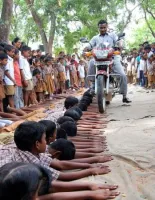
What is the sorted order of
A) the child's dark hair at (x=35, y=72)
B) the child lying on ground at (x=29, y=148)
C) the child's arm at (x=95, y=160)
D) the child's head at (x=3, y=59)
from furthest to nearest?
the child's dark hair at (x=35, y=72), the child's head at (x=3, y=59), the child's arm at (x=95, y=160), the child lying on ground at (x=29, y=148)

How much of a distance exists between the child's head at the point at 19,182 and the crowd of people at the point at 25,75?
441 centimetres

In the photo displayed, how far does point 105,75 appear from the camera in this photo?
6.51m

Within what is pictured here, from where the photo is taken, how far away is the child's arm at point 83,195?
2.44 m

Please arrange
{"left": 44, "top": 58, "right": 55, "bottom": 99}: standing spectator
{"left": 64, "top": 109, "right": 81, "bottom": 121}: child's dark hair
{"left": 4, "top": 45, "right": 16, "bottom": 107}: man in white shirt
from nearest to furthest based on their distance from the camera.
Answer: {"left": 64, "top": 109, "right": 81, "bottom": 121}: child's dark hair
{"left": 4, "top": 45, "right": 16, "bottom": 107}: man in white shirt
{"left": 44, "top": 58, "right": 55, "bottom": 99}: standing spectator

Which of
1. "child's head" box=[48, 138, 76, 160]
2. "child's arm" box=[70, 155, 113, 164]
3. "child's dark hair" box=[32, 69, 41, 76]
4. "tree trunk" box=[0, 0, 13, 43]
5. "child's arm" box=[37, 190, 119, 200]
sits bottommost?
"child's arm" box=[37, 190, 119, 200]

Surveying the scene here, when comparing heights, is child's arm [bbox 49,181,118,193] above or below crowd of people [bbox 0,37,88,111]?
below

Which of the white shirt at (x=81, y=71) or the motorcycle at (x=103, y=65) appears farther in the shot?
the white shirt at (x=81, y=71)

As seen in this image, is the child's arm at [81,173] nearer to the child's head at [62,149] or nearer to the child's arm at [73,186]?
the child's arm at [73,186]

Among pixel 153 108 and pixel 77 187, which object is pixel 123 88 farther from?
pixel 77 187

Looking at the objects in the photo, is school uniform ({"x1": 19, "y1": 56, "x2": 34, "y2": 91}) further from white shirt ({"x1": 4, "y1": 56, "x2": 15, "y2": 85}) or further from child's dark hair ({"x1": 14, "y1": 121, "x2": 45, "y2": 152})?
child's dark hair ({"x1": 14, "y1": 121, "x2": 45, "y2": 152})

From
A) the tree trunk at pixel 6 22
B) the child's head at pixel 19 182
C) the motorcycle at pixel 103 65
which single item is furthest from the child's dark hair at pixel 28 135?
the tree trunk at pixel 6 22

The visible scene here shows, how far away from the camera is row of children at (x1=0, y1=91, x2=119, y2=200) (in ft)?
6.06

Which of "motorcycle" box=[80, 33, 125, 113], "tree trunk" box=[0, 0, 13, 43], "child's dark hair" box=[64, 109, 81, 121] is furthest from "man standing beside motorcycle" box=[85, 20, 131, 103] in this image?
"tree trunk" box=[0, 0, 13, 43]

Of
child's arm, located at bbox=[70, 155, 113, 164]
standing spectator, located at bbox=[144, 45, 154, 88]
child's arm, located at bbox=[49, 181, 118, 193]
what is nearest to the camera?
child's arm, located at bbox=[49, 181, 118, 193]
